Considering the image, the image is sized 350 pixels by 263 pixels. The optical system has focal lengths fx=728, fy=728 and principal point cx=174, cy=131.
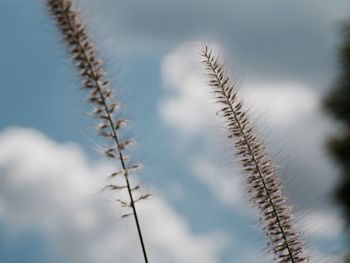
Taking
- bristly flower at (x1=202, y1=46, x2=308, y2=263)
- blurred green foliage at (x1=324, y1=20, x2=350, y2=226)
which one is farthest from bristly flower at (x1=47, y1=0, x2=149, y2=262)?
blurred green foliage at (x1=324, y1=20, x2=350, y2=226)

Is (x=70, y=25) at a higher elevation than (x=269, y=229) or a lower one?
higher

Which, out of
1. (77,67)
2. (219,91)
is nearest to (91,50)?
(77,67)

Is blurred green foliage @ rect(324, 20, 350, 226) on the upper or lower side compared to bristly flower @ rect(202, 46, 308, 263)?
upper

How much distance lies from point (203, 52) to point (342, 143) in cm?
1501

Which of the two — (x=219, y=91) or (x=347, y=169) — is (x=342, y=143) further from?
(x=219, y=91)

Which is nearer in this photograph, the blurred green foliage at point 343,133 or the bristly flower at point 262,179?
the bristly flower at point 262,179

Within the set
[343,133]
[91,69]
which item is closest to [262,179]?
[91,69]

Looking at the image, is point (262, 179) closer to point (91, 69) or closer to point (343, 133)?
point (91, 69)

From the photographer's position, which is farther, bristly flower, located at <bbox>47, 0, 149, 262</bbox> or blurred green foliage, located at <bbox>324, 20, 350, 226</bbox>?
blurred green foliage, located at <bbox>324, 20, 350, 226</bbox>

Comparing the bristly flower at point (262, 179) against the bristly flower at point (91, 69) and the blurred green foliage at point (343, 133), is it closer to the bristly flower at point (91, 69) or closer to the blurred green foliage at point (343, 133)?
the bristly flower at point (91, 69)

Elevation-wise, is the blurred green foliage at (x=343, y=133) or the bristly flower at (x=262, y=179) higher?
the blurred green foliage at (x=343, y=133)

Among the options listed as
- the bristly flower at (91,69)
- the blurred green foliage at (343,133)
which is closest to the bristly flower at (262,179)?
the bristly flower at (91,69)

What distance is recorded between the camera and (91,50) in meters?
6.92

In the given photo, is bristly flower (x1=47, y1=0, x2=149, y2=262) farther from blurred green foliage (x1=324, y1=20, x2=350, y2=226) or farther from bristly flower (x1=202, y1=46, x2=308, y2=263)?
blurred green foliage (x1=324, y1=20, x2=350, y2=226)
